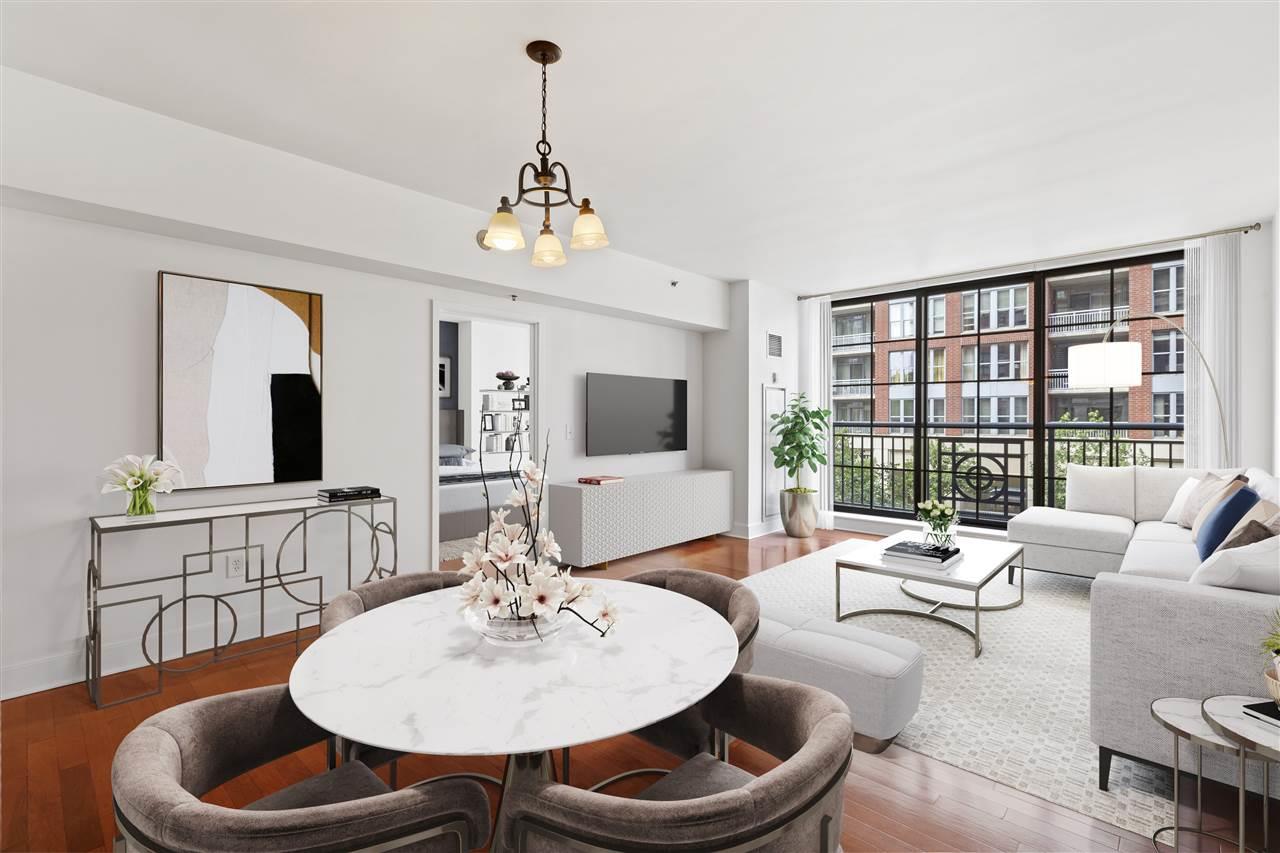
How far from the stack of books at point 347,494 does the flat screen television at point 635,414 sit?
2.12 m

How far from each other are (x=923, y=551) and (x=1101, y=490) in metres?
2.31

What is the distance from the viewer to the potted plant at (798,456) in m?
6.28

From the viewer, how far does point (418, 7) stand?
6.69 feet

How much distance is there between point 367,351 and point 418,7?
2.27 m

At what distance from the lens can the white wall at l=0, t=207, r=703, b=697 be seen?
8.86 feet

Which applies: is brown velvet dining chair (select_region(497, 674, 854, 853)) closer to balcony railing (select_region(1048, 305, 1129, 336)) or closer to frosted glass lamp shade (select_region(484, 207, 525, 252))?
frosted glass lamp shade (select_region(484, 207, 525, 252))

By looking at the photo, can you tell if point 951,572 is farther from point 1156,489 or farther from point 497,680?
point 497,680

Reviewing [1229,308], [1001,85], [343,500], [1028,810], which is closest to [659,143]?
[1001,85]

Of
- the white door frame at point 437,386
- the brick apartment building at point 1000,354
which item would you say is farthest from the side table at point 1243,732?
the brick apartment building at point 1000,354

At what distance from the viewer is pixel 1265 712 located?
164 centimetres

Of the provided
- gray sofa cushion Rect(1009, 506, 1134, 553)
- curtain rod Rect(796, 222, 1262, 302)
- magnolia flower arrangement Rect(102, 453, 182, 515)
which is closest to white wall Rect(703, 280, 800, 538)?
curtain rod Rect(796, 222, 1262, 302)

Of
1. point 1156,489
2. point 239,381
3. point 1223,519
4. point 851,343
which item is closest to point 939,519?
point 1223,519

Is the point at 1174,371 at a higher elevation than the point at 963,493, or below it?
higher

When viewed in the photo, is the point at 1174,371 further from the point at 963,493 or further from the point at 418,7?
the point at 418,7
